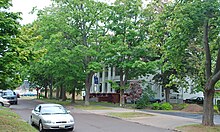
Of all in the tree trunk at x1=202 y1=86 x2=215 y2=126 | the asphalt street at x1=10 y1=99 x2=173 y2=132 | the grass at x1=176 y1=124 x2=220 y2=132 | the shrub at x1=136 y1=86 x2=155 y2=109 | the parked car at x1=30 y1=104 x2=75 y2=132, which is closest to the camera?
the parked car at x1=30 y1=104 x2=75 y2=132

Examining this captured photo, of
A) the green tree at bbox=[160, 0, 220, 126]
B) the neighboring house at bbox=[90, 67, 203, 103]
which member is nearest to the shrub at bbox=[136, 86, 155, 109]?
the neighboring house at bbox=[90, 67, 203, 103]

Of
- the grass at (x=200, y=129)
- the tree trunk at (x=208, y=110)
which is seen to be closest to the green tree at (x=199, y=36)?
the tree trunk at (x=208, y=110)

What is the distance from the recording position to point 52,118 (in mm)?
13836

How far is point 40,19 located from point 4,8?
2179cm

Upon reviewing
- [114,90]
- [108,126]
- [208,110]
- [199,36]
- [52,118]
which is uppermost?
[199,36]

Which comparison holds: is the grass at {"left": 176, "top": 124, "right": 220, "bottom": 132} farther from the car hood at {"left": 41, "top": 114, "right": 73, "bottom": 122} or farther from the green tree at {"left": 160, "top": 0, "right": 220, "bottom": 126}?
the car hood at {"left": 41, "top": 114, "right": 73, "bottom": 122}

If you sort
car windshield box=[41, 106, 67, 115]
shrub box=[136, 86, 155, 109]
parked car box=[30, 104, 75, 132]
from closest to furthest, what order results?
parked car box=[30, 104, 75, 132] → car windshield box=[41, 106, 67, 115] → shrub box=[136, 86, 155, 109]

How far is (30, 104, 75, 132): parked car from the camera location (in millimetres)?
13555

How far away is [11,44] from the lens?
1188 centimetres

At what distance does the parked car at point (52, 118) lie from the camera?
44.5ft

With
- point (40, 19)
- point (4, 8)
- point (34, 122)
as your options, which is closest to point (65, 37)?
point (40, 19)

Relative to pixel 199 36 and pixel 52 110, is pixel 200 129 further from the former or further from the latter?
pixel 52 110

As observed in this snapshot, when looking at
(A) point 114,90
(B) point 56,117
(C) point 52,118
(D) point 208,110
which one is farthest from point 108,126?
(A) point 114,90

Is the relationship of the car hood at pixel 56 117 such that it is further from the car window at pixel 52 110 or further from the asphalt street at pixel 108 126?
the asphalt street at pixel 108 126
